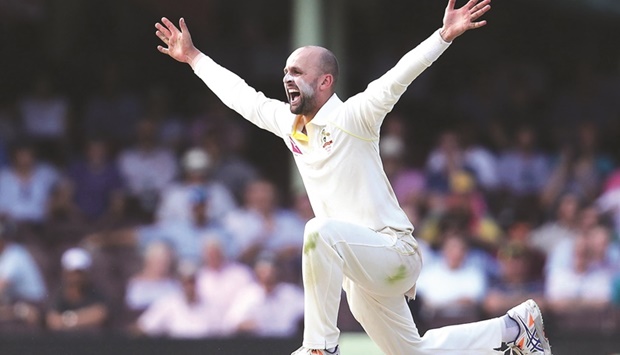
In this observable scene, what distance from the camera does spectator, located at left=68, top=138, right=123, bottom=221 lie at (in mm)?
12923

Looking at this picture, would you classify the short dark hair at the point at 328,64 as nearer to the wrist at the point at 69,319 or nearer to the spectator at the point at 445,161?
the wrist at the point at 69,319

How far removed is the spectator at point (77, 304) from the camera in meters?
11.2

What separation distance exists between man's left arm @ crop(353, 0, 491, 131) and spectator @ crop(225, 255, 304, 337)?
466 centimetres

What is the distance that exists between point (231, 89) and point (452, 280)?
4560 mm

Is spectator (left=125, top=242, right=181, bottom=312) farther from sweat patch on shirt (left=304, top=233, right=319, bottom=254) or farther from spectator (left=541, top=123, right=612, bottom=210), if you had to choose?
sweat patch on shirt (left=304, top=233, right=319, bottom=254)

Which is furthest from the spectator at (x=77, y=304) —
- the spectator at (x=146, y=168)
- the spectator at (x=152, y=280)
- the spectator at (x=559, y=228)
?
the spectator at (x=559, y=228)

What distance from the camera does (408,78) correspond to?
6.57m

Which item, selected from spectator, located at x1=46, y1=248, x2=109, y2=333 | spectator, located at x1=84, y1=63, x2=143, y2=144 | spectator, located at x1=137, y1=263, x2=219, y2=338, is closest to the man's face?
spectator, located at x1=137, y1=263, x2=219, y2=338

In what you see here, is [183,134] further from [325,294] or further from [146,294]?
[325,294]

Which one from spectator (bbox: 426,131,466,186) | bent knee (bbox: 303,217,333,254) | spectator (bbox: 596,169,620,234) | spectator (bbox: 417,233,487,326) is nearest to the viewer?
bent knee (bbox: 303,217,333,254)

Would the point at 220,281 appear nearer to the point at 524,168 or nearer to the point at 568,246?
the point at 568,246

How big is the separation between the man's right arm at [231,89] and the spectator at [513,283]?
13.8ft

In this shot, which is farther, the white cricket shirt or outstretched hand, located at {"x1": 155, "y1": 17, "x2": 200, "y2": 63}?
outstretched hand, located at {"x1": 155, "y1": 17, "x2": 200, "y2": 63}

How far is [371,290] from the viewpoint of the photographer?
6898mm
